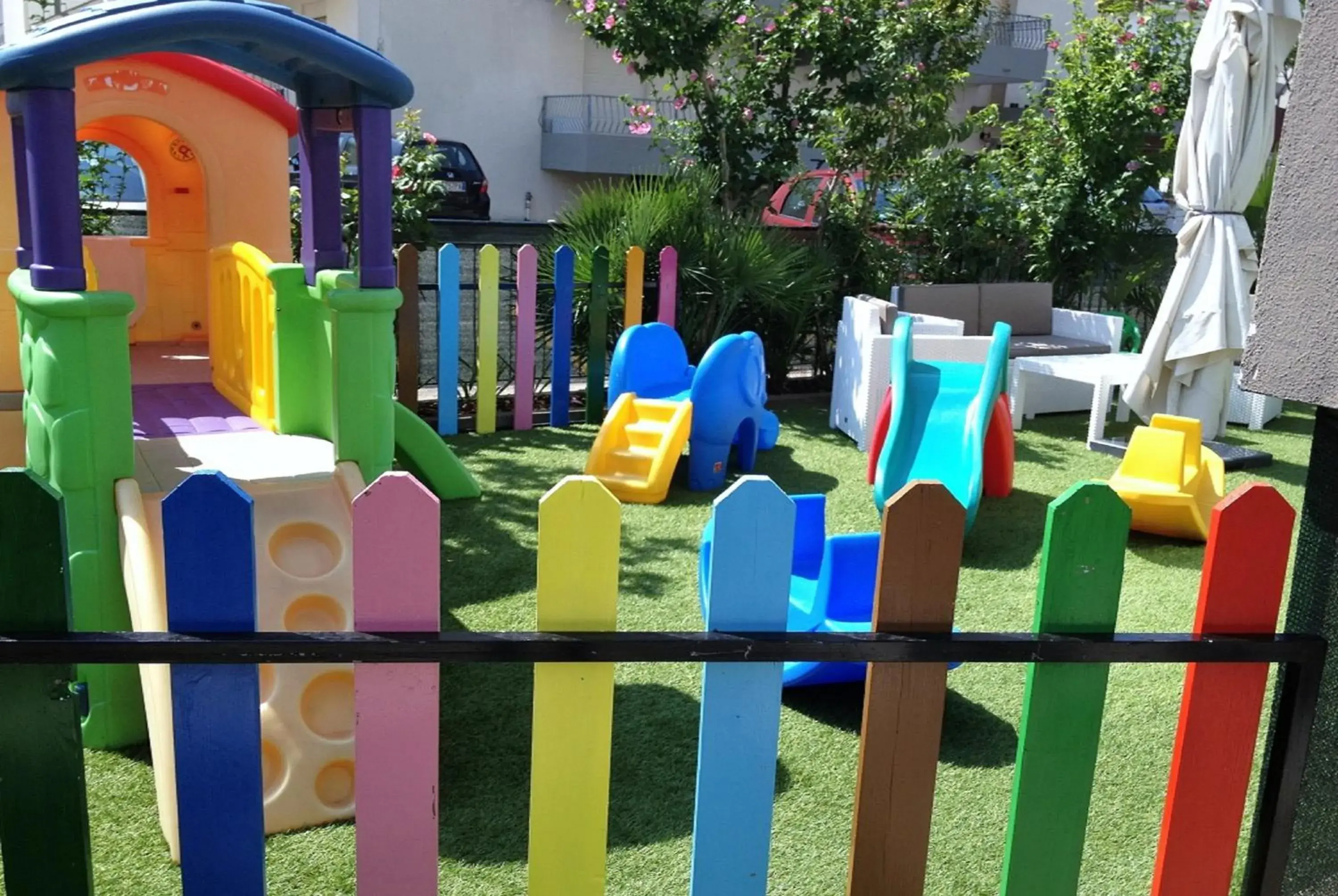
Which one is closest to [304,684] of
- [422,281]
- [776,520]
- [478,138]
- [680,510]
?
[776,520]

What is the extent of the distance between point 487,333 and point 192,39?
4334 millimetres

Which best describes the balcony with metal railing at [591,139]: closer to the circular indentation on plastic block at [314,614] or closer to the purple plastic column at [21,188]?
the purple plastic column at [21,188]

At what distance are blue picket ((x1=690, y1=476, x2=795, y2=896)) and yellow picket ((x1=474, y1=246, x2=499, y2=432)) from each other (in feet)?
20.2

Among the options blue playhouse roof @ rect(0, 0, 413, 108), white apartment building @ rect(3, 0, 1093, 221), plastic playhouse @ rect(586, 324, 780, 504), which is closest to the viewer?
blue playhouse roof @ rect(0, 0, 413, 108)

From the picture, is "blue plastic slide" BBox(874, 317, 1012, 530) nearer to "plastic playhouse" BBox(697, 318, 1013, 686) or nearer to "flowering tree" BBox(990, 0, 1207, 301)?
"plastic playhouse" BBox(697, 318, 1013, 686)

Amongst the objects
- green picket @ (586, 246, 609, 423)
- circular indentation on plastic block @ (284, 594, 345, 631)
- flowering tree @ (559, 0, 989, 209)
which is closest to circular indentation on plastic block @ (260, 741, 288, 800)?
circular indentation on plastic block @ (284, 594, 345, 631)

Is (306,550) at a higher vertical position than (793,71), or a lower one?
lower

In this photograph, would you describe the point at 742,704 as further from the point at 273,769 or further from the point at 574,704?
the point at 273,769

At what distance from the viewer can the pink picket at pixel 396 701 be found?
74.4 inches

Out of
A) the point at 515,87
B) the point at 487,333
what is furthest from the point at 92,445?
the point at 515,87

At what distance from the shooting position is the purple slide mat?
4.46m

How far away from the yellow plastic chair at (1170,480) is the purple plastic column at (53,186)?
4.55 meters

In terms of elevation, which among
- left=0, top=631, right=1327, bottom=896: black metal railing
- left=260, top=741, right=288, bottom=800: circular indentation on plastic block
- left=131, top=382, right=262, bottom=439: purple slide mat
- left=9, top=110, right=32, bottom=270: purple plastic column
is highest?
left=9, top=110, right=32, bottom=270: purple plastic column

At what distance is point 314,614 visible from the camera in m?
3.43
